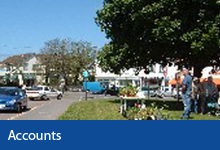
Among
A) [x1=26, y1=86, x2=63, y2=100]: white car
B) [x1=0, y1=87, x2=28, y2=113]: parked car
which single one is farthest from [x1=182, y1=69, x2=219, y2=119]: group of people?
[x1=26, y1=86, x2=63, y2=100]: white car

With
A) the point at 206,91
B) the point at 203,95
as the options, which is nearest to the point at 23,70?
the point at 203,95

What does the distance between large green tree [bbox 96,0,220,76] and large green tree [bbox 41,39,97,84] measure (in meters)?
57.7

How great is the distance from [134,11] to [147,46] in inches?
84.7

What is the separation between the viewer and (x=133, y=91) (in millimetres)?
18547

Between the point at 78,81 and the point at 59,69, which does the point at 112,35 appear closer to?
the point at 59,69

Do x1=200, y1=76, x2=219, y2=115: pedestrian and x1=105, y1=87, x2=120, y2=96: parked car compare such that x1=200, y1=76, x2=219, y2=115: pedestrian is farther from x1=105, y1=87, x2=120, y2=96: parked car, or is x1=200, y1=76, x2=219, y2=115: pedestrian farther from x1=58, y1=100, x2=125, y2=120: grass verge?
x1=105, y1=87, x2=120, y2=96: parked car

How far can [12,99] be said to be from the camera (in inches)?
896

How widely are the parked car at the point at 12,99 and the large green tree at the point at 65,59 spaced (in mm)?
58035

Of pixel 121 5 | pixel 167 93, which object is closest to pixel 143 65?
pixel 121 5

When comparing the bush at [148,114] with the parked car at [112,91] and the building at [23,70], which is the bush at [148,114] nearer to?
the parked car at [112,91]

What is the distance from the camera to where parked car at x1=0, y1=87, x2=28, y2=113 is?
880 inches

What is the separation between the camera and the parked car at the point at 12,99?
22359mm

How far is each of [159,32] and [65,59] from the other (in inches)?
2596

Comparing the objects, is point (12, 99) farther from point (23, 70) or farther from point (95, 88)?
point (23, 70)
